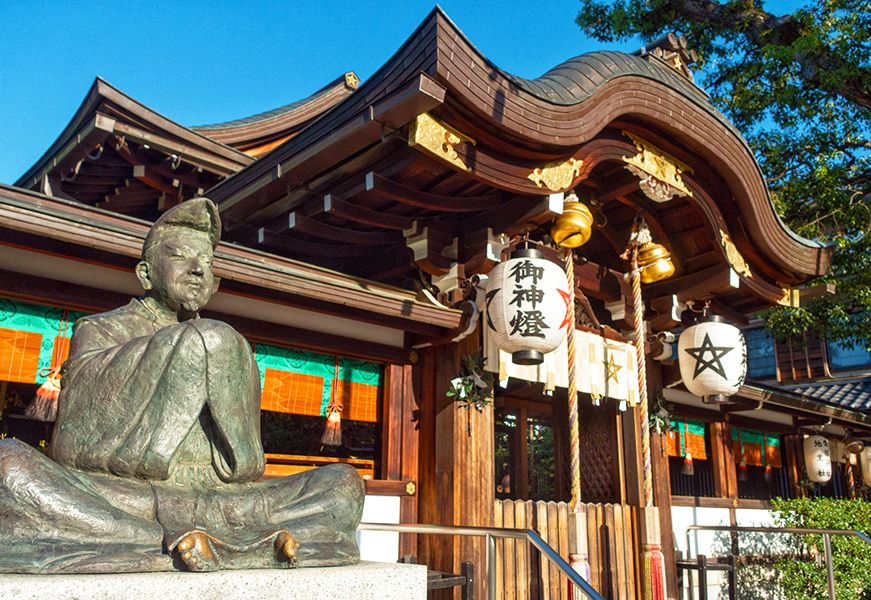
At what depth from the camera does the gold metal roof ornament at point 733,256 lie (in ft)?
25.5

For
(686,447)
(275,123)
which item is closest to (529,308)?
(686,447)

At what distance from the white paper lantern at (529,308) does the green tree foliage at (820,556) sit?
20.2 ft

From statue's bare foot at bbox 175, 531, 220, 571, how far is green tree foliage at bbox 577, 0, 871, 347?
10.6m

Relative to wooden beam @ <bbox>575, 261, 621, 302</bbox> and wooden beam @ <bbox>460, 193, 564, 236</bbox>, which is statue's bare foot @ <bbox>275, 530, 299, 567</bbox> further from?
wooden beam @ <bbox>575, 261, 621, 302</bbox>

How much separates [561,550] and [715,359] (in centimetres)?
262

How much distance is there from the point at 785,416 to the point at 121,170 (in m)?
11.9

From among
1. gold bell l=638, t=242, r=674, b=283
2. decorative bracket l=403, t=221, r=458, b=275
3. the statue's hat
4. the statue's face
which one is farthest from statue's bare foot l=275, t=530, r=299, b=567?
gold bell l=638, t=242, r=674, b=283

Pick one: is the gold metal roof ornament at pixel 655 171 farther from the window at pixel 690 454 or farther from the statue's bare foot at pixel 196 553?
the statue's bare foot at pixel 196 553

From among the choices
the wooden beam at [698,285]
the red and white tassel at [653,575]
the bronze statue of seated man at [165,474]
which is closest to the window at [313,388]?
the bronze statue of seated man at [165,474]

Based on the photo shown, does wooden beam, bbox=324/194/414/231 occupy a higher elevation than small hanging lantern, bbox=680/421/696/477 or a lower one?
higher

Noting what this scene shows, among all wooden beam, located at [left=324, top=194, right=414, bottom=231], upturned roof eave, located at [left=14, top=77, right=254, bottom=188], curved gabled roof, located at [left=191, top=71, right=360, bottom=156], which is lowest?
wooden beam, located at [left=324, top=194, right=414, bottom=231]

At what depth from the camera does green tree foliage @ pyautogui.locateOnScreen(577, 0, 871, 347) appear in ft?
35.8

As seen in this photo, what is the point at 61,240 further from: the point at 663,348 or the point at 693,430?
the point at 693,430

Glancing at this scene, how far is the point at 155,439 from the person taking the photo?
2818mm
